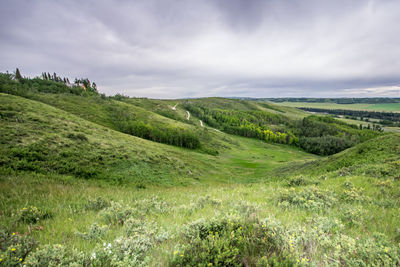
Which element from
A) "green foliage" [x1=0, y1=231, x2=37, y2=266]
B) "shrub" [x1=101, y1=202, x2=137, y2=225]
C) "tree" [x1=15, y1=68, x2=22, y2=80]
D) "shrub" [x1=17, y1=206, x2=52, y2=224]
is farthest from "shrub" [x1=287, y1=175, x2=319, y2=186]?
"tree" [x1=15, y1=68, x2=22, y2=80]

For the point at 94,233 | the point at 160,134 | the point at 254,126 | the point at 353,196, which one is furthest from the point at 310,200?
the point at 254,126

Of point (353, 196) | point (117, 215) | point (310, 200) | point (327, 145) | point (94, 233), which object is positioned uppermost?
point (94, 233)

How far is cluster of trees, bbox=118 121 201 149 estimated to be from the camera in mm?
72875

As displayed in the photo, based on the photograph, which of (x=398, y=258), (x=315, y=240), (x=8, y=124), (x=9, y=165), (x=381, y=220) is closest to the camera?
(x=398, y=258)

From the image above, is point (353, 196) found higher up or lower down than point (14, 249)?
lower down

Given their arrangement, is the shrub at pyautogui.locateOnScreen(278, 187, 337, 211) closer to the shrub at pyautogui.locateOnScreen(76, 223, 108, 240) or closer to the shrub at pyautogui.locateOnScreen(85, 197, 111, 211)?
the shrub at pyautogui.locateOnScreen(76, 223, 108, 240)

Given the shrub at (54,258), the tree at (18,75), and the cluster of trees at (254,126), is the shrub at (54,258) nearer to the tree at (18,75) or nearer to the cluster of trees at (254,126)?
the cluster of trees at (254,126)

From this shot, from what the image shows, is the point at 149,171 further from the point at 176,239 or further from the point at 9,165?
the point at 176,239

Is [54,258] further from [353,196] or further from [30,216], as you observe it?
[353,196]

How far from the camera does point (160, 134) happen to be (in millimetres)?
74000

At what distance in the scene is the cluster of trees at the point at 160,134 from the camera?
7288 centimetres

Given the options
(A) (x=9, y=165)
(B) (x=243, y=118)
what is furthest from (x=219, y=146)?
(B) (x=243, y=118)

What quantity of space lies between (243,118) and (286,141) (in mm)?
52431

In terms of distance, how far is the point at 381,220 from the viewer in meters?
4.45
